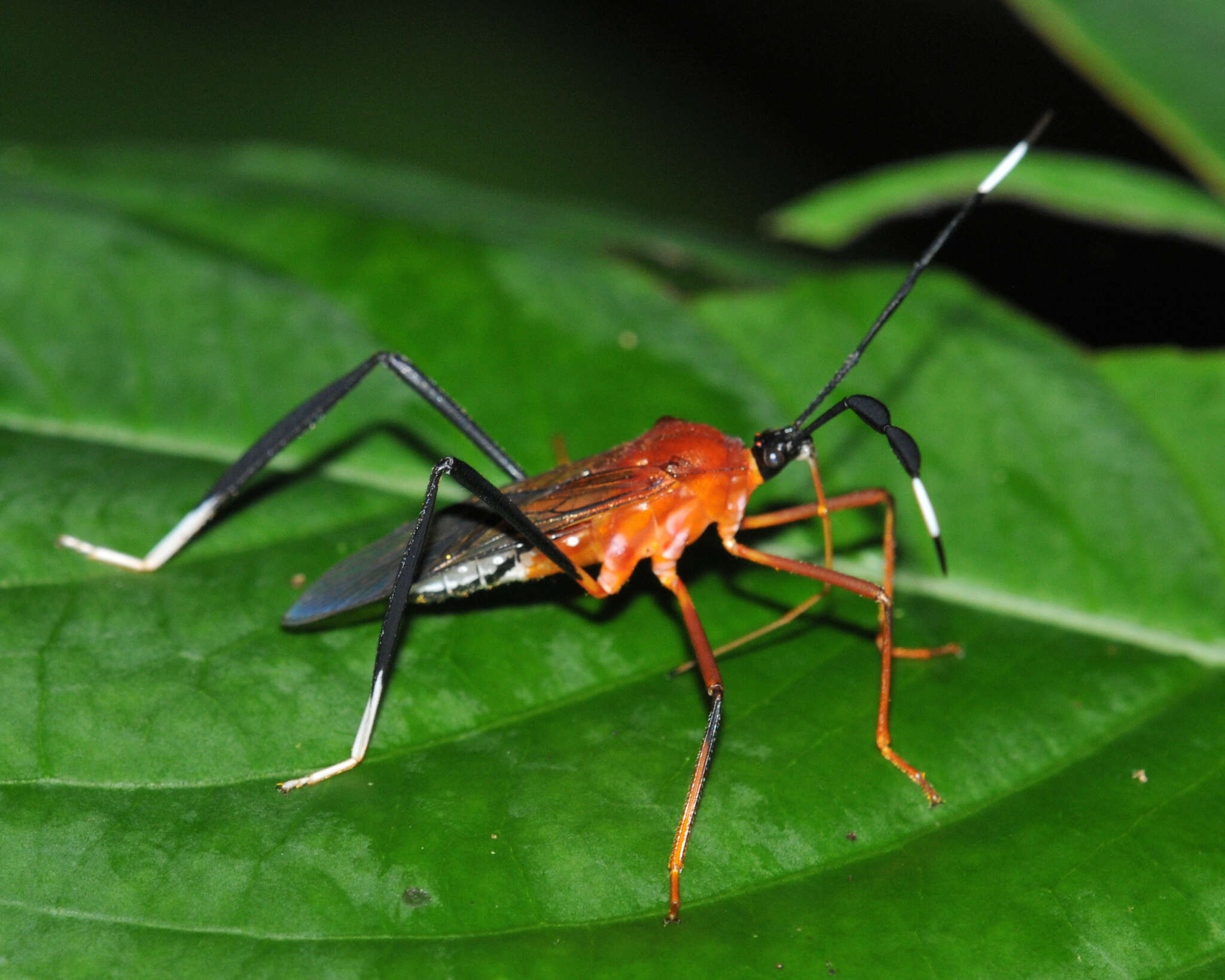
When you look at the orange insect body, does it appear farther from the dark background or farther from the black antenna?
the dark background

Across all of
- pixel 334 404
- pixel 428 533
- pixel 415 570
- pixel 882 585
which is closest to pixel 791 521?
pixel 882 585

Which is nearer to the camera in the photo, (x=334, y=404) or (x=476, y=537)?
(x=476, y=537)

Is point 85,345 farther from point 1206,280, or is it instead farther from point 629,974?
point 1206,280

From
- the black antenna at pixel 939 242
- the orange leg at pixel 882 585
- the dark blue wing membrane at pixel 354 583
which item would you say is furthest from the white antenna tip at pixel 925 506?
the dark blue wing membrane at pixel 354 583

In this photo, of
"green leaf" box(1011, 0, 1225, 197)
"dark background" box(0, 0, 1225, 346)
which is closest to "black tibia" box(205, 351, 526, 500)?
"green leaf" box(1011, 0, 1225, 197)

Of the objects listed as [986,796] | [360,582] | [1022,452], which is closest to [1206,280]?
[1022,452]

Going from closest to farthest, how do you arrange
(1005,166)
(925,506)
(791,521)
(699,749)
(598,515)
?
(925,506) < (699,749) < (1005,166) < (598,515) < (791,521)

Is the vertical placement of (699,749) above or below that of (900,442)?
below

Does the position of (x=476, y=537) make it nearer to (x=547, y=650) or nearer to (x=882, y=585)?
(x=547, y=650)
